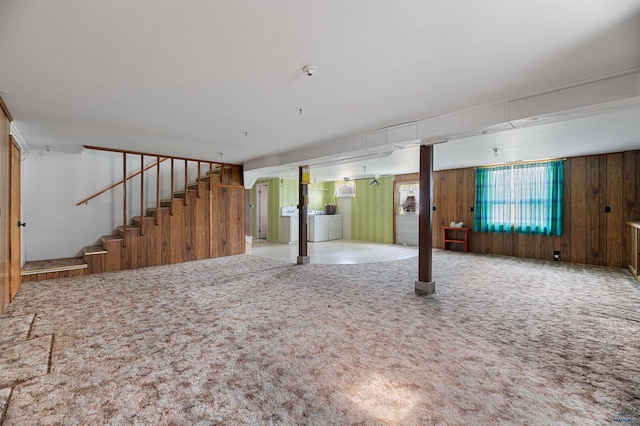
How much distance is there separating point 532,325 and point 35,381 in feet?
13.9

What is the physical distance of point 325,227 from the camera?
1019 cm

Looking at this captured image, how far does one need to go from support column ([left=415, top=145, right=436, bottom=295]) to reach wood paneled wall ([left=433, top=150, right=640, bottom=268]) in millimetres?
4231

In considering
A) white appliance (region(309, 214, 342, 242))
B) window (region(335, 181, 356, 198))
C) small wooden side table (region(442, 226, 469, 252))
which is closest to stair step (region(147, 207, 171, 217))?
white appliance (region(309, 214, 342, 242))

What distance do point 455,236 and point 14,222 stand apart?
892cm

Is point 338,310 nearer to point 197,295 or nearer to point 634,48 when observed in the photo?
point 197,295

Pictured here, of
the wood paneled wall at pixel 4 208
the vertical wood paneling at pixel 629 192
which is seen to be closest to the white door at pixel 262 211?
the wood paneled wall at pixel 4 208

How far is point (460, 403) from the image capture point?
5.78ft

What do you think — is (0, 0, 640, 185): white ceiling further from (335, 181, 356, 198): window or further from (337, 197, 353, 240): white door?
(337, 197, 353, 240): white door

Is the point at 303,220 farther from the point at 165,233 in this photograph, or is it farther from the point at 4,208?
the point at 4,208

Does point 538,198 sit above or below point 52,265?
above

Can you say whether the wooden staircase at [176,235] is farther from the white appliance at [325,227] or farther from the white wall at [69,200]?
the white appliance at [325,227]

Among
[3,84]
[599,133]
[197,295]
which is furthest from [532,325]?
[3,84]

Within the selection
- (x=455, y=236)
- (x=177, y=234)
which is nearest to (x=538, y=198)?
(x=455, y=236)

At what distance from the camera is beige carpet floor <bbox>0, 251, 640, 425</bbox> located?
1.71m
